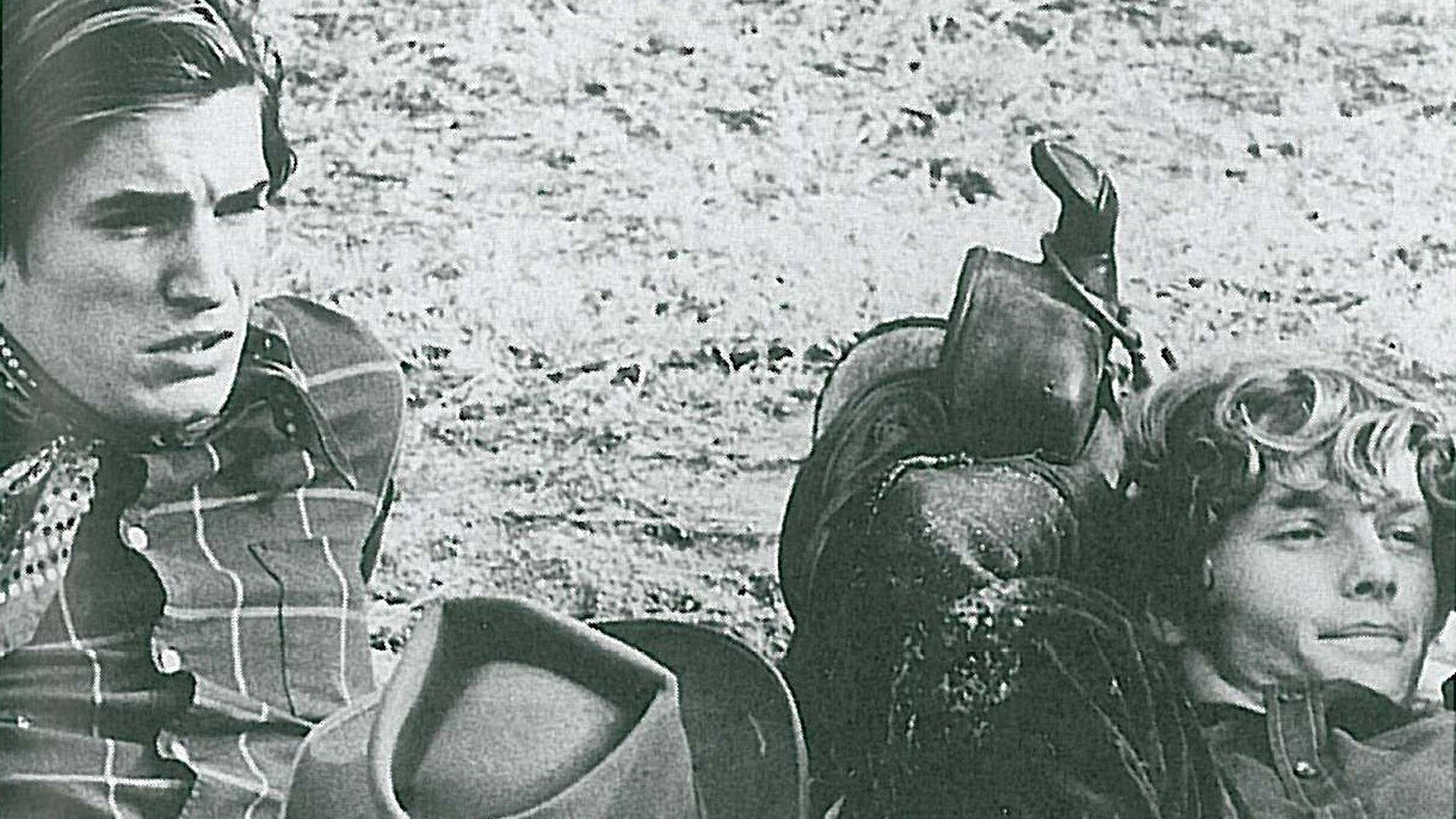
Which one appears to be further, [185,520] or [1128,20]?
[1128,20]

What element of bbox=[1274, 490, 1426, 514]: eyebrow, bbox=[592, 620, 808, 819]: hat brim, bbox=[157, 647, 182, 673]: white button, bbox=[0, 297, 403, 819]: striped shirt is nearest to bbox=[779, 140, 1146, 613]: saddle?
bbox=[592, 620, 808, 819]: hat brim

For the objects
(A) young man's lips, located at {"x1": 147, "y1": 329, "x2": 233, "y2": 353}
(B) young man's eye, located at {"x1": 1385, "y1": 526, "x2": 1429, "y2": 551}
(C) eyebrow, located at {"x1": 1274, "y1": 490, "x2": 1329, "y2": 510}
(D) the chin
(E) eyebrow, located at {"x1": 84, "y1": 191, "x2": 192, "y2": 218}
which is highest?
(E) eyebrow, located at {"x1": 84, "y1": 191, "x2": 192, "y2": 218}

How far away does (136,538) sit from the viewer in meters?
1.98

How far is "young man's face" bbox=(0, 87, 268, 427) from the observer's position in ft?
6.52

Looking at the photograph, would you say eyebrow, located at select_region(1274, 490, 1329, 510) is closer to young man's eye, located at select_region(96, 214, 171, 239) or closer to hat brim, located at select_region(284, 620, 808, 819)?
hat brim, located at select_region(284, 620, 808, 819)

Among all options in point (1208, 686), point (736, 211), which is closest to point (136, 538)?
point (736, 211)

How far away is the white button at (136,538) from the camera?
198 cm

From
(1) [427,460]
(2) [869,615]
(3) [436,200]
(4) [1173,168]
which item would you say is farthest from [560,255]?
(4) [1173,168]

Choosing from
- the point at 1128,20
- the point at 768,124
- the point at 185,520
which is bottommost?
the point at 185,520

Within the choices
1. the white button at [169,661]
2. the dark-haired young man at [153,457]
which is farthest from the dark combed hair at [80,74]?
the white button at [169,661]

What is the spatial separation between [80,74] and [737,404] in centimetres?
85

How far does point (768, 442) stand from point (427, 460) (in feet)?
1.32

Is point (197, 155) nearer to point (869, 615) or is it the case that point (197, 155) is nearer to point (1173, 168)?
point (869, 615)

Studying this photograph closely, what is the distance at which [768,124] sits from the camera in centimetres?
209
